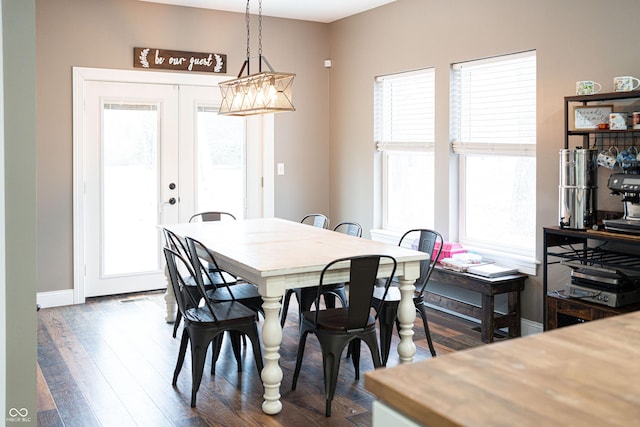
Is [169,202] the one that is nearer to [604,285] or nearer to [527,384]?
[604,285]

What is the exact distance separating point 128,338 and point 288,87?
6.93 feet

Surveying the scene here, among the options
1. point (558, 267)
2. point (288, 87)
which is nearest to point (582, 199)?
point (558, 267)

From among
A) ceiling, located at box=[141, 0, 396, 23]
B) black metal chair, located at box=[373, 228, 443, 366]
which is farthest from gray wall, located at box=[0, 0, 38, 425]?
ceiling, located at box=[141, 0, 396, 23]

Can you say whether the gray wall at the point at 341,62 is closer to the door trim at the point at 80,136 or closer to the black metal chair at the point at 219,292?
the door trim at the point at 80,136

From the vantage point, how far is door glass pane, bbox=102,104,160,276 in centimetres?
583

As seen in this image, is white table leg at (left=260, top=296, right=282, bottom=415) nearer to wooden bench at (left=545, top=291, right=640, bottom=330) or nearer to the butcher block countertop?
wooden bench at (left=545, top=291, right=640, bottom=330)

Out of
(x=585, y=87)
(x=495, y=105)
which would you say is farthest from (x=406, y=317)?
(x=495, y=105)

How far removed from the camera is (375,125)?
616 centimetres

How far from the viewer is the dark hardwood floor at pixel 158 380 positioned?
128 inches

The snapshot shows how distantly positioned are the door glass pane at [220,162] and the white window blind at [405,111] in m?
1.40

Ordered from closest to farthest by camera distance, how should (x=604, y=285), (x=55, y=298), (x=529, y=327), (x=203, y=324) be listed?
(x=203, y=324) → (x=604, y=285) → (x=529, y=327) → (x=55, y=298)

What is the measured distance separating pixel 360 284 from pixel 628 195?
167cm

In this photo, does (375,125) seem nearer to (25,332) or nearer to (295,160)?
(295,160)

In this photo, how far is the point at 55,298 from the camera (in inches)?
220
